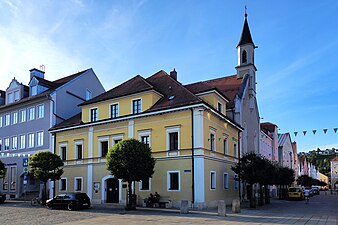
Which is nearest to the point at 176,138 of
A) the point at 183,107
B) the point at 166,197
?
the point at 183,107

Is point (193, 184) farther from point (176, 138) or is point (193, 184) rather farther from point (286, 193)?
point (286, 193)

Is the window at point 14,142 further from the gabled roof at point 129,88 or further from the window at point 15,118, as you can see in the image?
the gabled roof at point 129,88

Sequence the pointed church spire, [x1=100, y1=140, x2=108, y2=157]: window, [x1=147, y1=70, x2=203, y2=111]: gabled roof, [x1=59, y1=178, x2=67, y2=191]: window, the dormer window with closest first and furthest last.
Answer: [x1=147, y1=70, x2=203, y2=111]: gabled roof < [x1=100, y1=140, x2=108, y2=157]: window < [x1=59, y1=178, x2=67, y2=191]: window < the dormer window < the pointed church spire

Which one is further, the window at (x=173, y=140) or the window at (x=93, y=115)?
the window at (x=93, y=115)

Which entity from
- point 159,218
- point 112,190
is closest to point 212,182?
point 112,190

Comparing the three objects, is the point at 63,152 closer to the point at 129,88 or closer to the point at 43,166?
the point at 43,166

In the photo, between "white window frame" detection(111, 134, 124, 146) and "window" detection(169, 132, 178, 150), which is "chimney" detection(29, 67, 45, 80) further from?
"window" detection(169, 132, 178, 150)

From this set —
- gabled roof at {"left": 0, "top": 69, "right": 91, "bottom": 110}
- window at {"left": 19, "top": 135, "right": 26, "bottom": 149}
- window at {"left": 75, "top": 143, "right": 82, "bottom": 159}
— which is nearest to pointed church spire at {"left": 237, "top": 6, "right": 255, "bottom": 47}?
gabled roof at {"left": 0, "top": 69, "right": 91, "bottom": 110}

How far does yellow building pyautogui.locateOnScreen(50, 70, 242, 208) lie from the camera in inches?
1145

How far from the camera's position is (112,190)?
3362 centimetres

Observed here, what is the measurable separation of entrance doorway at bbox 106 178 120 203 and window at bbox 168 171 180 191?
19.2 feet

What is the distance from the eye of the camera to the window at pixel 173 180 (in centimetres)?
2953

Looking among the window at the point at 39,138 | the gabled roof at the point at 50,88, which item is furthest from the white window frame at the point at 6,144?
the window at the point at 39,138

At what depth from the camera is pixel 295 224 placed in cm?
1880
